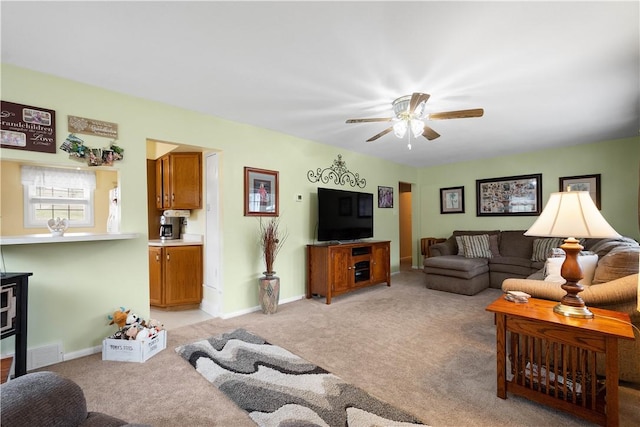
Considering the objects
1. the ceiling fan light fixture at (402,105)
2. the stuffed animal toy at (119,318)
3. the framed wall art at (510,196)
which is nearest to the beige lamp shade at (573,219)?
the ceiling fan light fixture at (402,105)

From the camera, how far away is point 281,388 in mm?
1895

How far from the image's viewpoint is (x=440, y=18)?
64.6 inches

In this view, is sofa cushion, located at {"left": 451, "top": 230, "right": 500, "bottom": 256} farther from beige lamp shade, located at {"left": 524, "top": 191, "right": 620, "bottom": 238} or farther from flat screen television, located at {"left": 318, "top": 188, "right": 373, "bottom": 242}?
beige lamp shade, located at {"left": 524, "top": 191, "right": 620, "bottom": 238}

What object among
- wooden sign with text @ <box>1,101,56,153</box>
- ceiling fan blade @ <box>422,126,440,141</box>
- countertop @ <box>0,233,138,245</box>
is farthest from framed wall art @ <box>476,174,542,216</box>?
wooden sign with text @ <box>1,101,56,153</box>

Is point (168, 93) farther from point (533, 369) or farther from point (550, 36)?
point (533, 369)

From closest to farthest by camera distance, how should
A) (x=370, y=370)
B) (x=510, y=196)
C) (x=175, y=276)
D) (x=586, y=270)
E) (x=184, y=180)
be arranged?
(x=370, y=370), (x=586, y=270), (x=175, y=276), (x=184, y=180), (x=510, y=196)

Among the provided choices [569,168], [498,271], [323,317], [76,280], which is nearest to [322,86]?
[323,317]

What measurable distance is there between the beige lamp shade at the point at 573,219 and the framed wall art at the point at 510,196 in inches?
156

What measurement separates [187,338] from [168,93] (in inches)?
91.6

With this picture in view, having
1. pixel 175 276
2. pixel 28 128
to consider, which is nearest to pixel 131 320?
pixel 175 276

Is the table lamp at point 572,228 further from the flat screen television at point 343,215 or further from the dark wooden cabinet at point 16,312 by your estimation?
the dark wooden cabinet at point 16,312

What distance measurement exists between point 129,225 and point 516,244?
553 cm

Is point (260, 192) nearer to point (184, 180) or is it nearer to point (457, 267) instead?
point (184, 180)

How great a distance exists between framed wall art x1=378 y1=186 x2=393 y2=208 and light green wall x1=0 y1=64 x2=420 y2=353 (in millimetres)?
2010
